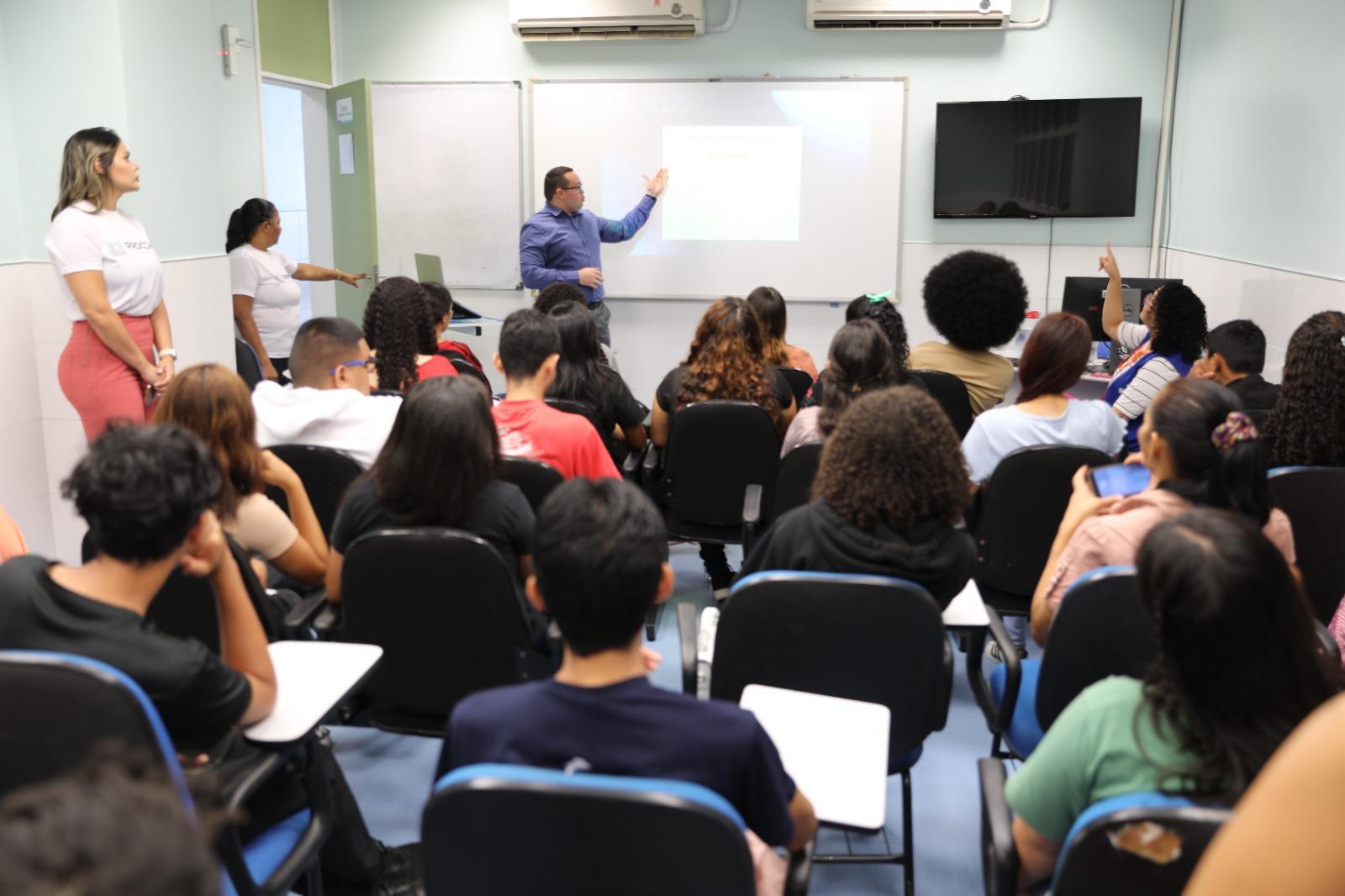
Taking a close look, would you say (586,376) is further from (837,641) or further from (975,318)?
(837,641)

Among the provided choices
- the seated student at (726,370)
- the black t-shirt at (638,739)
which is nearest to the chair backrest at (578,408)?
the seated student at (726,370)

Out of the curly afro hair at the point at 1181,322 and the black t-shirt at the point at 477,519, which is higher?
the curly afro hair at the point at 1181,322

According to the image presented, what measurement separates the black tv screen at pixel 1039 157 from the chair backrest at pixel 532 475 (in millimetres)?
4391

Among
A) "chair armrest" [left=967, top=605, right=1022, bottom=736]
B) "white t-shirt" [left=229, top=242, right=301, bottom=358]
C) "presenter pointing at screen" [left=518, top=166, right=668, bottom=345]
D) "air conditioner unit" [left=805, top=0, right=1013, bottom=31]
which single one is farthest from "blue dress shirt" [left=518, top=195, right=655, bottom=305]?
"chair armrest" [left=967, top=605, right=1022, bottom=736]

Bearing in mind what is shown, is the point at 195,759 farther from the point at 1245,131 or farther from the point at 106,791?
the point at 1245,131

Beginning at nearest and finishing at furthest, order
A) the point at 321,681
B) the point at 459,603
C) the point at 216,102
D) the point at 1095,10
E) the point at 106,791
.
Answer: the point at 106,791 < the point at 321,681 < the point at 459,603 < the point at 216,102 < the point at 1095,10

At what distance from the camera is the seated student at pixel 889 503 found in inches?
77.6

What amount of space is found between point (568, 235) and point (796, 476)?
3435 millimetres

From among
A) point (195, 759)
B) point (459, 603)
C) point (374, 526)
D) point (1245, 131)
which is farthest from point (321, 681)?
point (1245, 131)

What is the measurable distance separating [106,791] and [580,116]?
6.31 meters

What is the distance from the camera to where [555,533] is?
1.36 metres

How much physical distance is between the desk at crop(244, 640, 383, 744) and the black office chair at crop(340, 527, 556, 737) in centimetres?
22

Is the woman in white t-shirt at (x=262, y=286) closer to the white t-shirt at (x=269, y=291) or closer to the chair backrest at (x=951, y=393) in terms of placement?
the white t-shirt at (x=269, y=291)

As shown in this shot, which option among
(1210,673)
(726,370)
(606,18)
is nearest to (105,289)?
(726,370)
